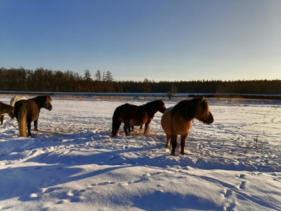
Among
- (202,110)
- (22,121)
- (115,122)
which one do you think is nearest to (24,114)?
(22,121)

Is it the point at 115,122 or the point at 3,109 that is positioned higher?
the point at 3,109

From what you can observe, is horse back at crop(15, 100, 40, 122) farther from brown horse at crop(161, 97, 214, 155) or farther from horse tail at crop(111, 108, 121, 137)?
brown horse at crop(161, 97, 214, 155)

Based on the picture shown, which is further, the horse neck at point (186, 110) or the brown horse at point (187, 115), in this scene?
the horse neck at point (186, 110)

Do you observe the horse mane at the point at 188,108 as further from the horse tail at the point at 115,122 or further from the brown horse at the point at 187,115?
the horse tail at the point at 115,122

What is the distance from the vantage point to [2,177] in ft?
11.5

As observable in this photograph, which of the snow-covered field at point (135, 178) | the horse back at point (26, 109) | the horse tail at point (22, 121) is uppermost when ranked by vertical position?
the horse back at point (26, 109)

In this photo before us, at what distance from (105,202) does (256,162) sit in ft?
15.0

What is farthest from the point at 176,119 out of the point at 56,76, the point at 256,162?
the point at 56,76

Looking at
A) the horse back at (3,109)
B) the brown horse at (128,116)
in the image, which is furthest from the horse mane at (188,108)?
the horse back at (3,109)

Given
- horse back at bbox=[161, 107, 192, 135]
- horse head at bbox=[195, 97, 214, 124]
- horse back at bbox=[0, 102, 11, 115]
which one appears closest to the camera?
horse head at bbox=[195, 97, 214, 124]

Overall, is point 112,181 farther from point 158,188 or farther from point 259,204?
point 259,204

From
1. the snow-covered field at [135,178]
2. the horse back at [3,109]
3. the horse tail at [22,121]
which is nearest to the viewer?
the snow-covered field at [135,178]

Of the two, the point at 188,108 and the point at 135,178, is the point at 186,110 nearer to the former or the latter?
the point at 188,108

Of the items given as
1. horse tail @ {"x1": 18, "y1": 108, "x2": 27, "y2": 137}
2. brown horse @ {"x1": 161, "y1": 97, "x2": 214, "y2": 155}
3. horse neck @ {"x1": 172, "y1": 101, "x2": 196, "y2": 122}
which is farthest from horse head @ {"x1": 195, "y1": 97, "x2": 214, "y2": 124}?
horse tail @ {"x1": 18, "y1": 108, "x2": 27, "y2": 137}
